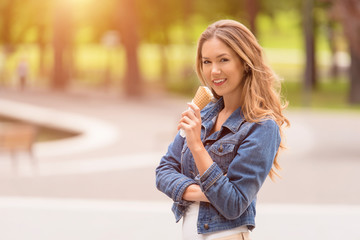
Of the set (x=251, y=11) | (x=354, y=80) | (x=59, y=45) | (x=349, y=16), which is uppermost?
(x=59, y=45)

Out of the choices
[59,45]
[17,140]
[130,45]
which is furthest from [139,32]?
[17,140]

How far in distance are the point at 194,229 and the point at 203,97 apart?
56 centimetres

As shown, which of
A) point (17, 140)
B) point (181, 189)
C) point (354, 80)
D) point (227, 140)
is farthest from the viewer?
point (354, 80)

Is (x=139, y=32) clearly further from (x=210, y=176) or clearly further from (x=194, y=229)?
(x=210, y=176)

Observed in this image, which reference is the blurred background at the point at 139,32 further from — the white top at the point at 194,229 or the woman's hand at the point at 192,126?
the woman's hand at the point at 192,126

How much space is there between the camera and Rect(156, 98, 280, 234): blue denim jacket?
9.87ft

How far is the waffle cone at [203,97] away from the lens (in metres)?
3.22

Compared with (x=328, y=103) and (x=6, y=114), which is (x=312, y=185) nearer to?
(x=6, y=114)

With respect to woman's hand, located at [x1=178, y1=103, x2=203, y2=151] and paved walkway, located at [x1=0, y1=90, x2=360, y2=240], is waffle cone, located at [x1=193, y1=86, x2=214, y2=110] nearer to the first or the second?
woman's hand, located at [x1=178, y1=103, x2=203, y2=151]

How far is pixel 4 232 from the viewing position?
7.61 meters

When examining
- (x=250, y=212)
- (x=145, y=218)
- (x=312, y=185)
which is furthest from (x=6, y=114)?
(x=250, y=212)

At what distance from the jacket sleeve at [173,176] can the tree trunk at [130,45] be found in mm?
31755

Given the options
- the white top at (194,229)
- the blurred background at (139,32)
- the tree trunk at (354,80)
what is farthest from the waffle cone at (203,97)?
the tree trunk at (354,80)

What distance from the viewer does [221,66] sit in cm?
313
